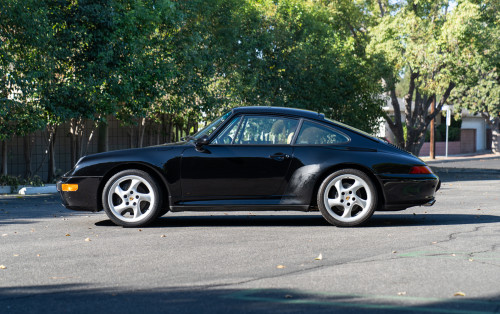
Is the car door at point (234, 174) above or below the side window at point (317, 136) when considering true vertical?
below

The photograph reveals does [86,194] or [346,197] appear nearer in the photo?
[346,197]

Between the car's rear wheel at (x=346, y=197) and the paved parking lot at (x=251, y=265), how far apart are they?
7.8 inches

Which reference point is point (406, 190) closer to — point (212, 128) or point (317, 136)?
point (317, 136)

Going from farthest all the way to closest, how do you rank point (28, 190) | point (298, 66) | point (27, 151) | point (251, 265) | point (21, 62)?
point (298, 66) < point (27, 151) < point (28, 190) < point (21, 62) < point (251, 265)

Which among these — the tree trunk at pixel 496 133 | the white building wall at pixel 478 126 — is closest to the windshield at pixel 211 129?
the tree trunk at pixel 496 133

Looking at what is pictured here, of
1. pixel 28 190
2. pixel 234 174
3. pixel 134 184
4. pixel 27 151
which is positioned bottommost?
pixel 28 190

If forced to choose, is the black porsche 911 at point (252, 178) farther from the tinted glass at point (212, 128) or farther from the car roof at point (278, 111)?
the car roof at point (278, 111)

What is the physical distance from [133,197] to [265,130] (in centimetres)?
179

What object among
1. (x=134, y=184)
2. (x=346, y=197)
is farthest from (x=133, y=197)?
(x=346, y=197)

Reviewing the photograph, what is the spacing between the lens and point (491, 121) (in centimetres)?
5900

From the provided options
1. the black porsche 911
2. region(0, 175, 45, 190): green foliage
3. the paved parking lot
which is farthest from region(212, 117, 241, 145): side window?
region(0, 175, 45, 190): green foliage

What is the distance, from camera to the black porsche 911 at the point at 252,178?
8.73m

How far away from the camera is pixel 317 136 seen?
29.3ft

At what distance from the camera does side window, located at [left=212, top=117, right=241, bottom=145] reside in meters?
8.89
